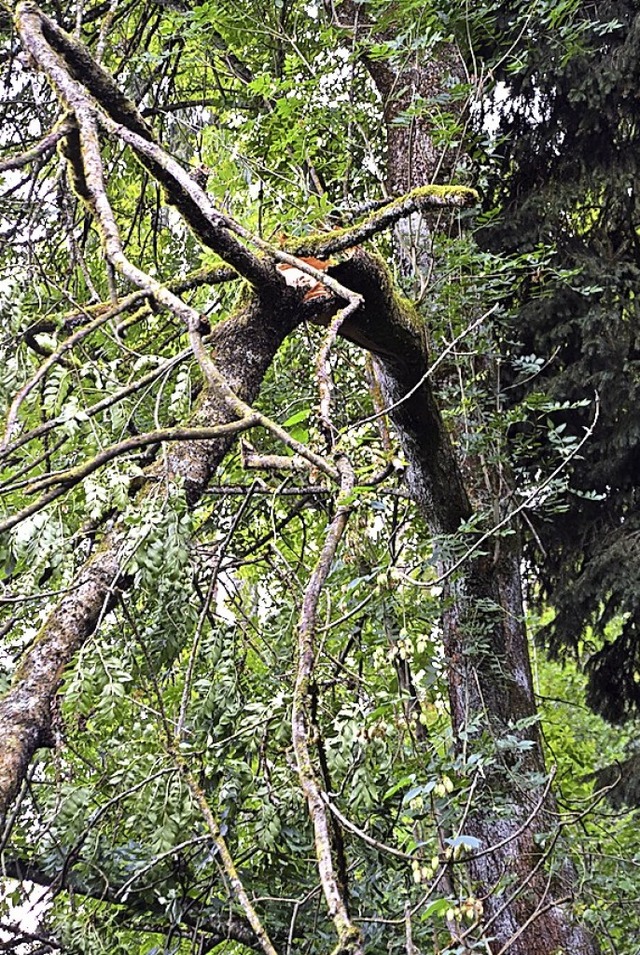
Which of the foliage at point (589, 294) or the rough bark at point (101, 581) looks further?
the foliage at point (589, 294)

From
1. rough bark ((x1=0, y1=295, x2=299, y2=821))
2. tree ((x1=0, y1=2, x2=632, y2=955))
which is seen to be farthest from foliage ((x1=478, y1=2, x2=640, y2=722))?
rough bark ((x1=0, y1=295, x2=299, y2=821))

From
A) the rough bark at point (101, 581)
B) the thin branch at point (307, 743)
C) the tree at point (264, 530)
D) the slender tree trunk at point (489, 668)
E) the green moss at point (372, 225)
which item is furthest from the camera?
the slender tree trunk at point (489, 668)

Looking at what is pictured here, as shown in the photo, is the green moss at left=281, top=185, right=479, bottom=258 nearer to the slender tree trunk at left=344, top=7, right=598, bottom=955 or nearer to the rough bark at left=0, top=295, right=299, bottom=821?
the rough bark at left=0, top=295, right=299, bottom=821

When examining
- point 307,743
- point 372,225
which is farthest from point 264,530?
point 307,743

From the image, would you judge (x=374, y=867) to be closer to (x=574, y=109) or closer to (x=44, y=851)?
(x=44, y=851)

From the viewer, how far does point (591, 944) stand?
11.5 ft

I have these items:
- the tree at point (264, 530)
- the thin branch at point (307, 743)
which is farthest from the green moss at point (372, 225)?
the thin branch at point (307, 743)

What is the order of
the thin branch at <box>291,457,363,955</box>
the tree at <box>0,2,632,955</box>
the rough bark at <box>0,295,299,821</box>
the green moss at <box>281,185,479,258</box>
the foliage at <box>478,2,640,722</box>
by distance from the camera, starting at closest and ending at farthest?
the thin branch at <box>291,457,363,955</box>
the rough bark at <box>0,295,299,821</box>
the tree at <box>0,2,632,955</box>
the green moss at <box>281,185,479,258</box>
the foliage at <box>478,2,640,722</box>

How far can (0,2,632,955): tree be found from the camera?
1832 millimetres

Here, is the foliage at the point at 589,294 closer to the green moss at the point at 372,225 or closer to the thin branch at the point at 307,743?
the green moss at the point at 372,225

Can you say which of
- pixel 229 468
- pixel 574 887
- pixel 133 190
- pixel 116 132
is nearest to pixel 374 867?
pixel 574 887

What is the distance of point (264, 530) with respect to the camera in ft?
15.1

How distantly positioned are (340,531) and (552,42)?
3.67 meters

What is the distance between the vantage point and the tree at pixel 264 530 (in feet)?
6.01
